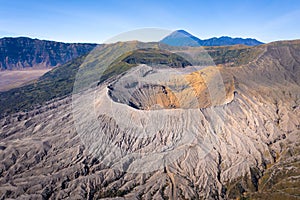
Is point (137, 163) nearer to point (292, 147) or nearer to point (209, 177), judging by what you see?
point (209, 177)

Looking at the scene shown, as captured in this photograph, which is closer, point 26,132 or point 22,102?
point 26,132

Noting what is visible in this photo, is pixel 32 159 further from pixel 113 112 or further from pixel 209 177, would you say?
pixel 209 177

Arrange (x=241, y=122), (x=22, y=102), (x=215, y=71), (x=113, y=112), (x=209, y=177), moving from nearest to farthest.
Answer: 1. (x=209, y=177)
2. (x=113, y=112)
3. (x=241, y=122)
4. (x=215, y=71)
5. (x=22, y=102)

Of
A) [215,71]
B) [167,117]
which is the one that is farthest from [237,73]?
[167,117]

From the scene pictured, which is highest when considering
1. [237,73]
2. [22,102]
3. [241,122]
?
[237,73]

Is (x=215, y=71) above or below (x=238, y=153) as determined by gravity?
above

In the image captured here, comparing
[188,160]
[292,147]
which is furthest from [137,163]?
[292,147]

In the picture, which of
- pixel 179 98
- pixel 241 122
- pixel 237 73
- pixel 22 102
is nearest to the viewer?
pixel 241 122
